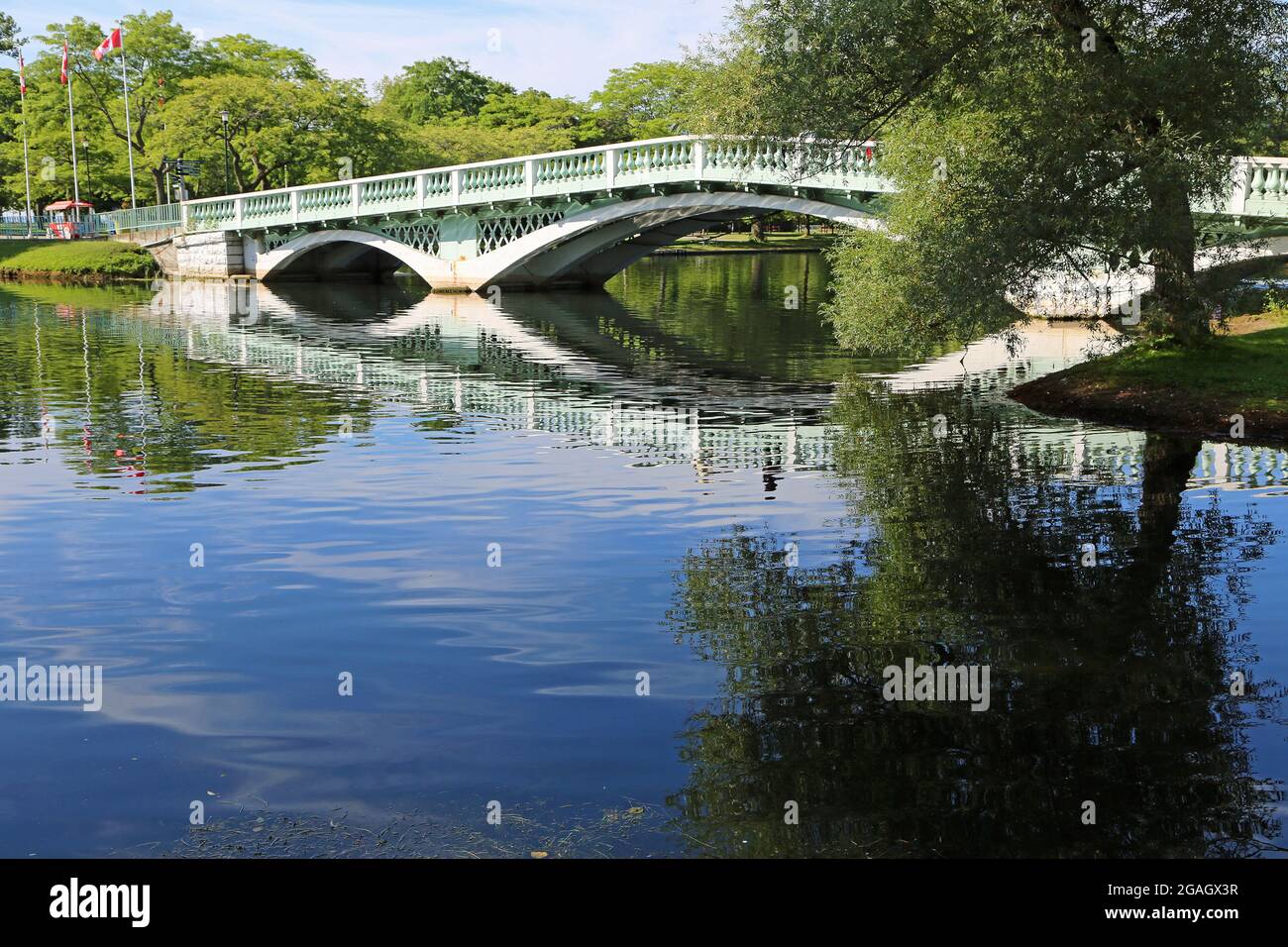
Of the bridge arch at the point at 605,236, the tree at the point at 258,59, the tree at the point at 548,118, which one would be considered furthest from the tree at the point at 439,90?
the bridge arch at the point at 605,236

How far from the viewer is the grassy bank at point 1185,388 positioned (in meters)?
20.8

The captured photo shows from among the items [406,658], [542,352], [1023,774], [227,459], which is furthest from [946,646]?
[542,352]

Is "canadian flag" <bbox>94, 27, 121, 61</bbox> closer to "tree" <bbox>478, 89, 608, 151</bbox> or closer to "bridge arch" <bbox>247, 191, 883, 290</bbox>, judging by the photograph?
"bridge arch" <bbox>247, 191, 883, 290</bbox>

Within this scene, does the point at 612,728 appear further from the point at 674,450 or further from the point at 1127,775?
the point at 674,450

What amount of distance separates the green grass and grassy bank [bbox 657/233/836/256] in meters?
69.0

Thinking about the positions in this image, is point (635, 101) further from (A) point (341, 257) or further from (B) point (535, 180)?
(B) point (535, 180)

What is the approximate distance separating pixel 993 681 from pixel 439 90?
116992mm

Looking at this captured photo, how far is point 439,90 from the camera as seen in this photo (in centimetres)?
12044

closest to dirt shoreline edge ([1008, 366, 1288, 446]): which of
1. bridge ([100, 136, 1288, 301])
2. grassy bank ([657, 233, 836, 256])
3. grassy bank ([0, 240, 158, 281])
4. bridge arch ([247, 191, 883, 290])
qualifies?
bridge ([100, 136, 1288, 301])

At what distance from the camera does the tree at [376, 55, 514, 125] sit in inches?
4685

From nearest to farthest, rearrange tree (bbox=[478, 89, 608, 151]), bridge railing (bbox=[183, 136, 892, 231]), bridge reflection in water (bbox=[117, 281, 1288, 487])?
bridge reflection in water (bbox=[117, 281, 1288, 487]), bridge railing (bbox=[183, 136, 892, 231]), tree (bbox=[478, 89, 608, 151])

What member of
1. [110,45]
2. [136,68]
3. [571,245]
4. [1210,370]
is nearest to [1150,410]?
[1210,370]

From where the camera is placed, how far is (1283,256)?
26.8 m
